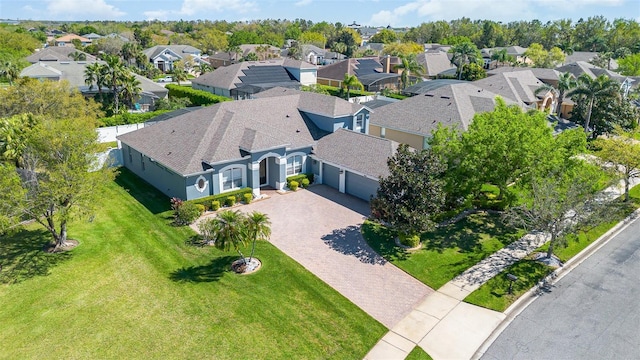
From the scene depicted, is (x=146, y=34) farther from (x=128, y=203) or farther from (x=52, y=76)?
(x=128, y=203)

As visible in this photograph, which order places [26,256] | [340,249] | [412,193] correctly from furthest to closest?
[340,249] < [412,193] < [26,256]

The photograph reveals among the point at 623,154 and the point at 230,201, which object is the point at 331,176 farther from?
the point at 623,154

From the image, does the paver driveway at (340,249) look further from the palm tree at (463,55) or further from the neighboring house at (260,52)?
the neighboring house at (260,52)

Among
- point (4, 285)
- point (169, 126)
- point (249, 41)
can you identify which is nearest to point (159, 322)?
point (4, 285)

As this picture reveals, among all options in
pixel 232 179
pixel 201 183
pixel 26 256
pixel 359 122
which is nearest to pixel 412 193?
pixel 232 179

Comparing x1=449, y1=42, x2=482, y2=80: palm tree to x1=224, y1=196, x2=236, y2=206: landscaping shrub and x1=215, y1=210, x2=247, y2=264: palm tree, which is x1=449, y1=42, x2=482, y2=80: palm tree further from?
x1=215, y1=210, x2=247, y2=264: palm tree

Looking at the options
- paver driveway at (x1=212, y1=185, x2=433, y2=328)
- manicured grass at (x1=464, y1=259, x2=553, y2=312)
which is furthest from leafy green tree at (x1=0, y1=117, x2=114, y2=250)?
manicured grass at (x1=464, y1=259, x2=553, y2=312)

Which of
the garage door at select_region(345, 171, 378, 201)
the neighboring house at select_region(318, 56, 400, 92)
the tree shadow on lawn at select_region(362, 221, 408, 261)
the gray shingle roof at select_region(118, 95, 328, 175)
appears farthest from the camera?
the neighboring house at select_region(318, 56, 400, 92)
